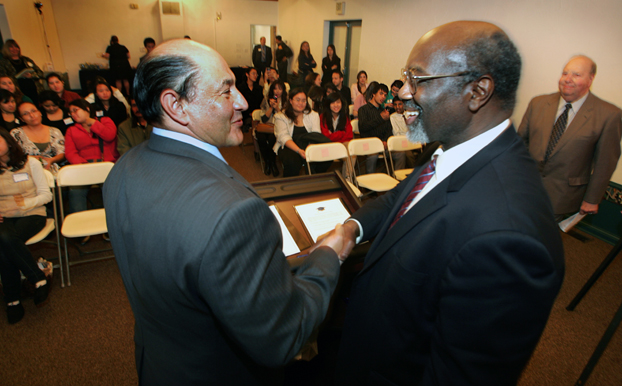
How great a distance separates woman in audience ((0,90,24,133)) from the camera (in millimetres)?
3689

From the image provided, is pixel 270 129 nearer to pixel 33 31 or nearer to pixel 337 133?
pixel 337 133

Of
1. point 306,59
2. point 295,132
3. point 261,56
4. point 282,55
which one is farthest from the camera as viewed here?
point 261,56

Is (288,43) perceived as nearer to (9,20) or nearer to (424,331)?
(9,20)

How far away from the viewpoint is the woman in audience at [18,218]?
2475mm

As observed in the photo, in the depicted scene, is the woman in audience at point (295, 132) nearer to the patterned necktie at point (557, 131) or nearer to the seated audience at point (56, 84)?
the patterned necktie at point (557, 131)

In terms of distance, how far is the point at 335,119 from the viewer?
16.2 feet

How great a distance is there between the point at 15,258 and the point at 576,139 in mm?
4930

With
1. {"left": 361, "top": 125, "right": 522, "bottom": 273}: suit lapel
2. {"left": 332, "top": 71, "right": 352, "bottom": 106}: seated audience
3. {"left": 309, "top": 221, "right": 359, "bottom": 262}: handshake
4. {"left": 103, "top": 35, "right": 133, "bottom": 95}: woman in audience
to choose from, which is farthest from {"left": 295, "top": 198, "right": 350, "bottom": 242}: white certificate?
{"left": 103, "top": 35, "right": 133, "bottom": 95}: woman in audience

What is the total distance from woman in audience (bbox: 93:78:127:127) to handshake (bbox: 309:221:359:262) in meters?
4.71

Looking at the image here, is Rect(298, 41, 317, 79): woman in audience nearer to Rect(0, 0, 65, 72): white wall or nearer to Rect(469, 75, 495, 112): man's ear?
Rect(0, 0, 65, 72): white wall

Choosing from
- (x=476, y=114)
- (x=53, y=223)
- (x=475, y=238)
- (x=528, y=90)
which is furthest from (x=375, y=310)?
(x=528, y=90)

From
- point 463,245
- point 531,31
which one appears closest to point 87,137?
point 463,245

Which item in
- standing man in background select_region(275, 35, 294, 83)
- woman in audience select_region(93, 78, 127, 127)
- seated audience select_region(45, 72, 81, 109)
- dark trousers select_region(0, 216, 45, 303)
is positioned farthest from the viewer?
standing man in background select_region(275, 35, 294, 83)

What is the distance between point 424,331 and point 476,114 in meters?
0.68
